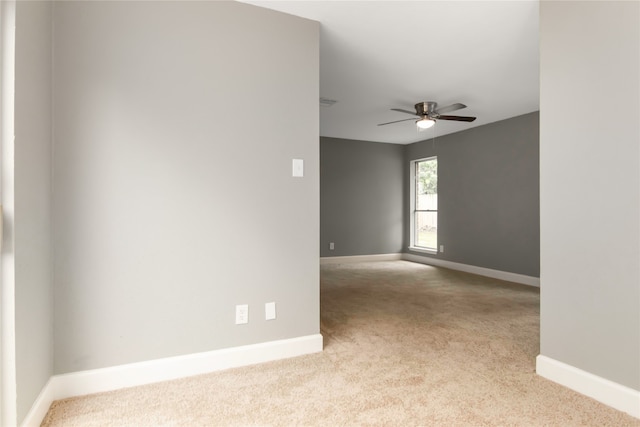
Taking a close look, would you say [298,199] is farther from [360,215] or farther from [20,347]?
[360,215]

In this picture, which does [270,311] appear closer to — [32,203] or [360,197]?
[32,203]

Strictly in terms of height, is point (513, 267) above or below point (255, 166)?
below

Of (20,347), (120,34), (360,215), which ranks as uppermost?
(120,34)

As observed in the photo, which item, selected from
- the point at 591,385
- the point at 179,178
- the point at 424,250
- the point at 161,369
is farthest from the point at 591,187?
the point at 424,250

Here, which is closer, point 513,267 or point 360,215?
point 513,267

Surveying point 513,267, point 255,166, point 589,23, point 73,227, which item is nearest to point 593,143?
point 589,23

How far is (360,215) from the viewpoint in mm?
7125

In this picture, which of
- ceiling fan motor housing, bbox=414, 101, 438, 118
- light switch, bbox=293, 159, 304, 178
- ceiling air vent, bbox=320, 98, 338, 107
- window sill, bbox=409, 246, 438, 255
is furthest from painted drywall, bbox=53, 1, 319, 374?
window sill, bbox=409, 246, 438, 255

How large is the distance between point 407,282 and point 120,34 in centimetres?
427

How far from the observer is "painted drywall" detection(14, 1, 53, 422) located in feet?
4.73

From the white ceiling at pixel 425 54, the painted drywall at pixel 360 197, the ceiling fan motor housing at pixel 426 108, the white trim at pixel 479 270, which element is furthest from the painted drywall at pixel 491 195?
the ceiling fan motor housing at pixel 426 108

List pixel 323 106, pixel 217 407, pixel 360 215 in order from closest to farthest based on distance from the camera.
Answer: pixel 217 407 → pixel 323 106 → pixel 360 215

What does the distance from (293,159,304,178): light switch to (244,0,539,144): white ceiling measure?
3.25ft

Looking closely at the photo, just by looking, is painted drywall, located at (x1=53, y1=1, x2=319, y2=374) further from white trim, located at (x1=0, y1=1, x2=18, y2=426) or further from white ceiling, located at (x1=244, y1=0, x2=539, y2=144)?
white trim, located at (x1=0, y1=1, x2=18, y2=426)
